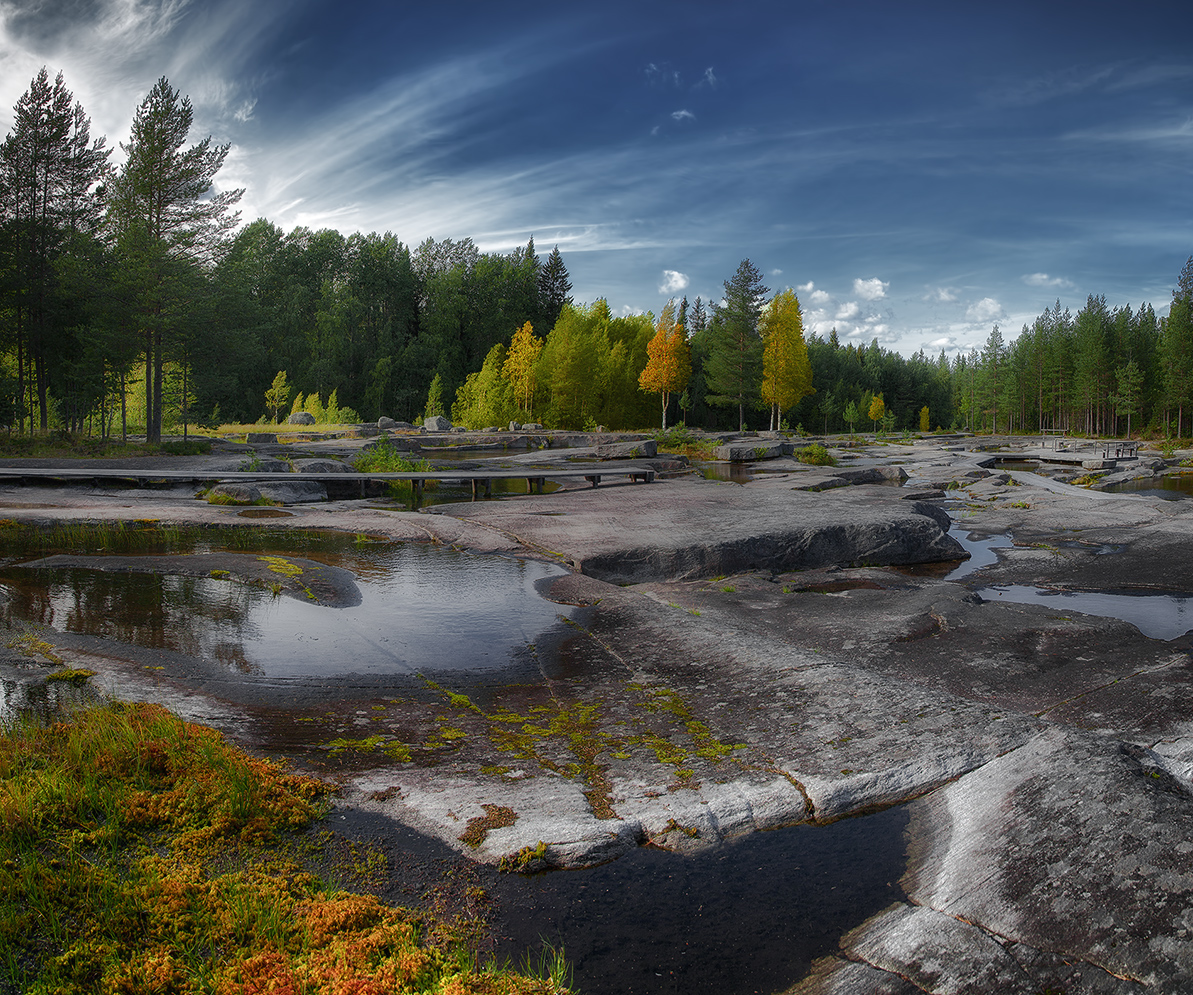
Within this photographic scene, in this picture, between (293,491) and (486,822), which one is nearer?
(486,822)

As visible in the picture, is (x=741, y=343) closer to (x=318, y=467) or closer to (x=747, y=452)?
(x=747, y=452)

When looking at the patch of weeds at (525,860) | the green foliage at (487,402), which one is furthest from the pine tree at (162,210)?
the patch of weeds at (525,860)

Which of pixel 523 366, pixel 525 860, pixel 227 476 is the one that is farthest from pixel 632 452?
pixel 525 860

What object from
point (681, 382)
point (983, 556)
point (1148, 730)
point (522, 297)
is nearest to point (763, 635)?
point (1148, 730)

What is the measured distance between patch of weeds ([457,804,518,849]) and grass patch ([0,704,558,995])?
61 cm

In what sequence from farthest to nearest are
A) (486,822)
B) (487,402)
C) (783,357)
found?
(783,357) < (487,402) < (486,822)

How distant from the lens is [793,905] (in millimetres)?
3387

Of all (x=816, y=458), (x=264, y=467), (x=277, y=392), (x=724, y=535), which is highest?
(x=277, y=392)

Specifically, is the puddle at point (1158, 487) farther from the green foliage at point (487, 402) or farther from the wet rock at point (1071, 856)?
the green foliage at point (487, 402)

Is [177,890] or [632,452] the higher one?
[632,452]

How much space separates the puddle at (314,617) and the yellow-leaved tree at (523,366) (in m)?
51.6

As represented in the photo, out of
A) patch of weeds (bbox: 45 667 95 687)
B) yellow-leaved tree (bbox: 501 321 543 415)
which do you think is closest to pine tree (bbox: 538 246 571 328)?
yellow-leaved tree (bbox: 501 321 543 415)

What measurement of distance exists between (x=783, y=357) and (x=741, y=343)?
410 centimetres

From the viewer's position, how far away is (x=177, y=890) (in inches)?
125
